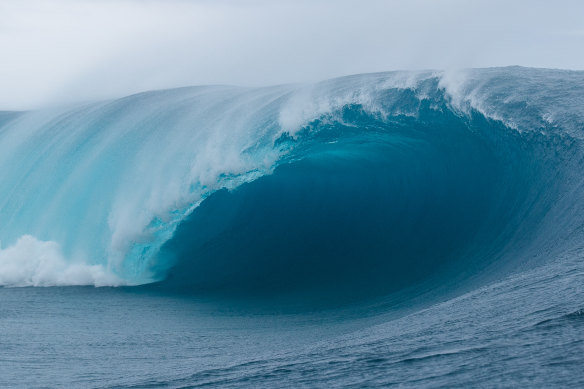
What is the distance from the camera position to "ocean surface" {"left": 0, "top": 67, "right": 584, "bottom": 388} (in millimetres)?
3365

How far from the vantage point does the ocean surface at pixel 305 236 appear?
132 inches

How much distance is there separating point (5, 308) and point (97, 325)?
4.36ft

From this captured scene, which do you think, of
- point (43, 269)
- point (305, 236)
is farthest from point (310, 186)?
point (43, 269)

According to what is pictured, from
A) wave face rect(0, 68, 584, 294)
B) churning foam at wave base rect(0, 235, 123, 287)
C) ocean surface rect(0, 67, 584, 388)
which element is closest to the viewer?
ocean surface rect(0, 67, 584, 388)

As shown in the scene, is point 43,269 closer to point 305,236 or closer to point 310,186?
point 305,236

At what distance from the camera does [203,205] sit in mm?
8773

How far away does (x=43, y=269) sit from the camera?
318 inches

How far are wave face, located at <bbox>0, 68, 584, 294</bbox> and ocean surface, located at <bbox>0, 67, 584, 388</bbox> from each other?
0.03 metres

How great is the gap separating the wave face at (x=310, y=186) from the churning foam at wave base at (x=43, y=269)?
2 centimetres

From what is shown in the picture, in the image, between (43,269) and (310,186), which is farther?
(310,186)

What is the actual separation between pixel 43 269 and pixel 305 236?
11.3 ft

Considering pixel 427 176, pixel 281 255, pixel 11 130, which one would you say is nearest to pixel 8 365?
pixel 281 255

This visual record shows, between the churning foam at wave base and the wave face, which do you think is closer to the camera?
the wave face

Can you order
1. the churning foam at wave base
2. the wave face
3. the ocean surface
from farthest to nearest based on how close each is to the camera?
the churning foam at wave base → the wave face → the ocean surface
